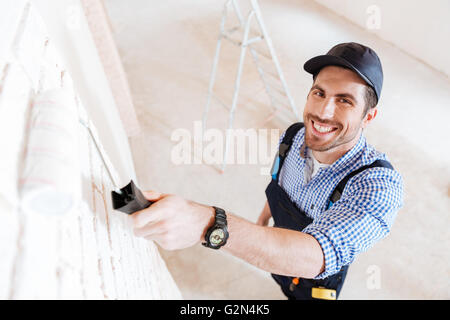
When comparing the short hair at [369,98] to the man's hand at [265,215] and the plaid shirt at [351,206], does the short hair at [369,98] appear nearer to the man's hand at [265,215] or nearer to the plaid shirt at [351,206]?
the plaid shirt at [351,206]

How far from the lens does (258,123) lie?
3279mm

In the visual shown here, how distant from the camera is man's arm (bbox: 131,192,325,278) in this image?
0.78m

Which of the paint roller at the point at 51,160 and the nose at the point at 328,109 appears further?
the nose at the point at 328,109

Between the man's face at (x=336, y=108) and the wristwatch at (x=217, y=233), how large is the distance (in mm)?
724

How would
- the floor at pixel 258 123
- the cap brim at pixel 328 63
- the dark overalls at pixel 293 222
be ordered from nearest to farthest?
the cap brim at pixel 328 63 → the dark overalls at pixel 293 222 → the floor at pixel 258 123

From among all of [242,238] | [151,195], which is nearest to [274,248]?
[242,238]

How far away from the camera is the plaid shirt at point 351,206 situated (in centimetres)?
107

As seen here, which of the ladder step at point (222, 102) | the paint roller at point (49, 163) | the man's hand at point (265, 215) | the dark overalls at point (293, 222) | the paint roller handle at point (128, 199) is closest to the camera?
the paint roller at point (49, 163)

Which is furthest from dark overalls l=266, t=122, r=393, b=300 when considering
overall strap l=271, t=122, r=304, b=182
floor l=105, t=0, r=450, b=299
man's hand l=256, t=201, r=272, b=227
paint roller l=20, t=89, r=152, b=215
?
paint roller l=20, t=89, r=152, b=215

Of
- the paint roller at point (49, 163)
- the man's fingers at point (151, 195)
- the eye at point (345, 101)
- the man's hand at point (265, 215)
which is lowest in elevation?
the man's hand at point (265, 215)

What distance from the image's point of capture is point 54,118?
50cm

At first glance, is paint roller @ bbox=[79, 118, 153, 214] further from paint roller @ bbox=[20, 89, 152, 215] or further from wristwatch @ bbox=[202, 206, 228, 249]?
wristwatch @ bbox=[202, 206, 228, 249]

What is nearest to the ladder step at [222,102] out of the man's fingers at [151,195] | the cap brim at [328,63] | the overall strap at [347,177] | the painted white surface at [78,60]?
the painted white surface at [78,60]
